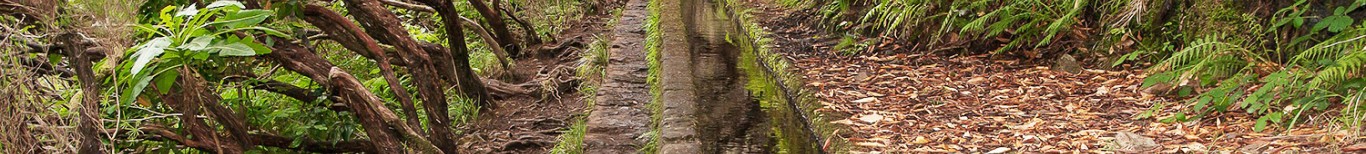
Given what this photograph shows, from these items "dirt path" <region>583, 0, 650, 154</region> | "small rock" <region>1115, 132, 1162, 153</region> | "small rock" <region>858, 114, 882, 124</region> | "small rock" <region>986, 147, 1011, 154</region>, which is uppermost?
"small rock" <region>1115, 132, 1162, 153</region>

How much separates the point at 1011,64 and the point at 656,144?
2.66m

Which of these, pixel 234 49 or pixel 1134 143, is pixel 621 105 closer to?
pixel 1134 143

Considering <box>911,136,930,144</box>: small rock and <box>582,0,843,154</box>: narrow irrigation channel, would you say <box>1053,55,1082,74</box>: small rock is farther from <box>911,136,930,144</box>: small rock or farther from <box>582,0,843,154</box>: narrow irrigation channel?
<box>911,136,930,144</box>: small rock

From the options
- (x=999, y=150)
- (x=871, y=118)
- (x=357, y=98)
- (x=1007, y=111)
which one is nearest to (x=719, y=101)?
(x=357, y=98)

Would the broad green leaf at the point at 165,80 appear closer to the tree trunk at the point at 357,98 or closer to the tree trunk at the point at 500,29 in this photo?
the tree trunk at the point at 357,98

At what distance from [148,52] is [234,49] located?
0.22 m

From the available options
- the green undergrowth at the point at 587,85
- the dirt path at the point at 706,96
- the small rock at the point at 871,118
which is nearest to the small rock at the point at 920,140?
the small rock at the point at 871,118

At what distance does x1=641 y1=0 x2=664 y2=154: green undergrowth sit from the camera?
4.42 m

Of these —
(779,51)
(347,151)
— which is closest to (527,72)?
(779,51)

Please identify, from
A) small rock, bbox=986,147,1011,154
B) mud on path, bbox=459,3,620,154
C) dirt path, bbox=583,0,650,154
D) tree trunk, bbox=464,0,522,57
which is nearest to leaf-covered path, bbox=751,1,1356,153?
small rock, bbox=986,147,1011,154

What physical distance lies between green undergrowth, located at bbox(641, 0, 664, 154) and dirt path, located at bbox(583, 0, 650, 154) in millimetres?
42

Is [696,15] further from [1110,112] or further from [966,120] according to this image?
[1110,112]

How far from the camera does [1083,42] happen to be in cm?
632

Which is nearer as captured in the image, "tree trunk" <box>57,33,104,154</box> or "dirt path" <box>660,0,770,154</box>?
"tree trunk" <box>57,33,104,154</box>
